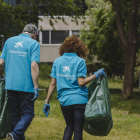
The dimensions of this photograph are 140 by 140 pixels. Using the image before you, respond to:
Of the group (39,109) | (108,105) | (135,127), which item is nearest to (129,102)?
(39,109)

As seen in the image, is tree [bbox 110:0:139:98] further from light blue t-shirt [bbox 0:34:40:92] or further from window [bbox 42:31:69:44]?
window [bbox 42:31:69:44]

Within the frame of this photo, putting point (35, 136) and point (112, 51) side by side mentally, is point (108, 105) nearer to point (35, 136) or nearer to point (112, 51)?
point (35, 136)

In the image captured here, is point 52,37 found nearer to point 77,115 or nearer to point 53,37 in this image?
point 53,37

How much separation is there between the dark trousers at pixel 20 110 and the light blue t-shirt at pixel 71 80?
0.49 meters

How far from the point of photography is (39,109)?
31.4ft

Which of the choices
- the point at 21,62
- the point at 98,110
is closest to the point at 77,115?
the point at 98,110

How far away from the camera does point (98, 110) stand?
3.73m

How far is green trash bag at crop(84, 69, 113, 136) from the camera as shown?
3.71m

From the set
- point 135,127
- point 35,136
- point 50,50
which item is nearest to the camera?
point 35,136

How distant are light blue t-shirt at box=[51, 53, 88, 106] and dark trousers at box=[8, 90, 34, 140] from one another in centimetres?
49

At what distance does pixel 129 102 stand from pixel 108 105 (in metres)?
8.45

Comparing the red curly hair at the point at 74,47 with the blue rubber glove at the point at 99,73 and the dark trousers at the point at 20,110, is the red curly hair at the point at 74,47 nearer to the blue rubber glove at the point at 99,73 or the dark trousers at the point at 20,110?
the blue rubber glove at the point at 99,73

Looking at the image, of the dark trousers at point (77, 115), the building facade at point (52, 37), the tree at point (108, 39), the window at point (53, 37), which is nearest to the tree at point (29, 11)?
the tree at point (108, 39)

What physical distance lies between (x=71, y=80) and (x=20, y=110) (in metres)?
0.96
